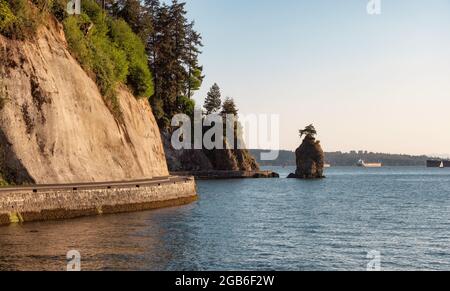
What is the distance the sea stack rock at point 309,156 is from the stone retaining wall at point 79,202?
269ft

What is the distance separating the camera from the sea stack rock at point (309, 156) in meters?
133

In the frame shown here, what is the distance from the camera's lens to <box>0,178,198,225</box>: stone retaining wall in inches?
1414

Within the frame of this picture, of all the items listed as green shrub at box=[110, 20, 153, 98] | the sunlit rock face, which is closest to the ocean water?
green shrub at box=[110, 20, 153, 98]

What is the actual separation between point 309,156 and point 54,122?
9592 centimetres

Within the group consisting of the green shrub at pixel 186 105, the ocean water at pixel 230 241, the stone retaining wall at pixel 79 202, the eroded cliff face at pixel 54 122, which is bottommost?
the ocean water at pixel 230 241

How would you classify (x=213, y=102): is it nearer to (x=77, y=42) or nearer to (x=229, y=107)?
(x=229, y=107)

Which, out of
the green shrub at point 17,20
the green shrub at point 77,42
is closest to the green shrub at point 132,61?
the green shrub at point 77,42

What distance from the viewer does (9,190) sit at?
36.3m

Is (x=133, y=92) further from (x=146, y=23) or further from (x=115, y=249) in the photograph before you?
(x=115, y=249)

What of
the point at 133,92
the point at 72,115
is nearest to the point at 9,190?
the point at 72,115

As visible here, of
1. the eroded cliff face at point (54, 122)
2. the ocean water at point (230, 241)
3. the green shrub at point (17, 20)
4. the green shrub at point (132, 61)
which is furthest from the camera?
the green shrub at point (132, 61)

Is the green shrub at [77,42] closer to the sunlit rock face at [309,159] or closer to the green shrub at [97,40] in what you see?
the green shrub at [97,40]
